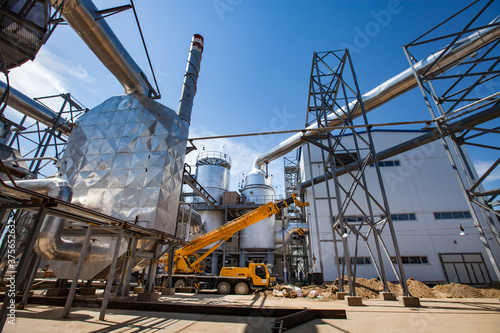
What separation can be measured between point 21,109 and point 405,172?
28.8 meters

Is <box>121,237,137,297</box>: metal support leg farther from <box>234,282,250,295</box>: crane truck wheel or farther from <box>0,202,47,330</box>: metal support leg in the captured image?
<box>234,282,250,295</box>: crane truck wheel

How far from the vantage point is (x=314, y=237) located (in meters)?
19.6

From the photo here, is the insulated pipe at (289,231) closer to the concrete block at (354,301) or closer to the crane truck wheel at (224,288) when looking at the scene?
the crane truck wheel at (224,288)

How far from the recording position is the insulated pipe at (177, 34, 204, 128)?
13.5m

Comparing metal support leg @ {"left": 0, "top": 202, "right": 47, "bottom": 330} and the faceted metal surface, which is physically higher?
the faceted metal surface

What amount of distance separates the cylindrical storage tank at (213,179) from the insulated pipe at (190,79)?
44.5 ft

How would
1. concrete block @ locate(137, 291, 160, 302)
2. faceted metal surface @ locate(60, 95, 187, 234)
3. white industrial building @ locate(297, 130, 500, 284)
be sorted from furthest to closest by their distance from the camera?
white industrial building @ locate(297, 130, 500, 284) → faceted metal surface @ locate(60, 95, 187, 234) → concrete block @ locate(137, 291, 160, 302)

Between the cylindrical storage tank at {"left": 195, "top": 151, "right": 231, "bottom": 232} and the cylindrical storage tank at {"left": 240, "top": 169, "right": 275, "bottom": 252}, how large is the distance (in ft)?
9.37

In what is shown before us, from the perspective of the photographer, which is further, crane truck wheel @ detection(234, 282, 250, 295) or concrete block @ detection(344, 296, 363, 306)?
crane truck wheel @ detection(234, 282, 250, 295)

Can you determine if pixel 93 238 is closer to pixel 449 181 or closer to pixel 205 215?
pixel 205 215

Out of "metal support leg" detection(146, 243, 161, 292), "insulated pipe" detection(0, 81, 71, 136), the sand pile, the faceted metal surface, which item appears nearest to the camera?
the faceted metal surface

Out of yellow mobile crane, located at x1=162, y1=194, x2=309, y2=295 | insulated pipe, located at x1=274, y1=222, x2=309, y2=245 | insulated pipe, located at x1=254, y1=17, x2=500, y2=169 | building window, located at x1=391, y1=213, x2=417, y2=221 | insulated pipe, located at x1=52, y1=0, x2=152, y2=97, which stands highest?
insulated pipe, located at x1=254, y1=17, x2=500, y2=169

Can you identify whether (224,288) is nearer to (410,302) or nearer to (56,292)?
(56,292)

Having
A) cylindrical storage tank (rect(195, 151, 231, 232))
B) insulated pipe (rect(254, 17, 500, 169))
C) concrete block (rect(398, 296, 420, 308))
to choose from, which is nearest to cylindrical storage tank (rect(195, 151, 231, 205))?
cylindrical storage tank (rect(195, 151, 231, 232))
